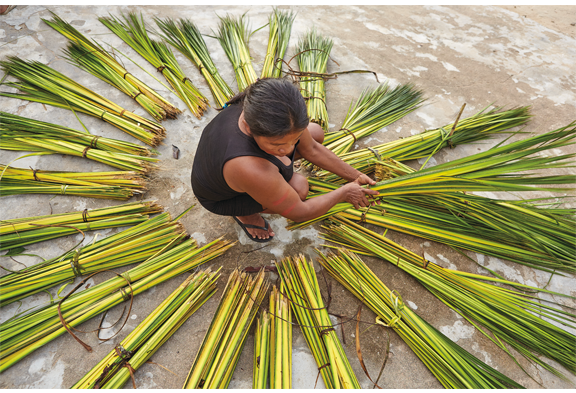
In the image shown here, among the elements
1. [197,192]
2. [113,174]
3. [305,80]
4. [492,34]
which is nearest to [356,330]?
[197,192]

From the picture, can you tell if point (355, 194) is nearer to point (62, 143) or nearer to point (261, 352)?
point (261, 352)

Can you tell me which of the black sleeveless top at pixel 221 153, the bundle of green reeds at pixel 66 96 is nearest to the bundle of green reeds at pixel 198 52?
the bundle of green reeds at pixel 66 96

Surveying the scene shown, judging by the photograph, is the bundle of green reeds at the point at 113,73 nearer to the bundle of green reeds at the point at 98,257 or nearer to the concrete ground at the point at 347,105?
the concrete ground at the point at 347,105

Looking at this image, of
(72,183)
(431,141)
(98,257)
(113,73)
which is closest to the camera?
(98,257)

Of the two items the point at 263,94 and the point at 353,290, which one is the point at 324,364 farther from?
the point at 263,94

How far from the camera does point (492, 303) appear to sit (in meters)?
1.58

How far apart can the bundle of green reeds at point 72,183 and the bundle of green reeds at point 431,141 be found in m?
1.22

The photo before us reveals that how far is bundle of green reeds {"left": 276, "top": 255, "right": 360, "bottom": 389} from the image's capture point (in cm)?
142

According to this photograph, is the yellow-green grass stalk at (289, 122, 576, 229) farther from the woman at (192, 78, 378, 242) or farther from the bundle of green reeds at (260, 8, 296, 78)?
the bundle of green reeds at (260, 8, 296, 78)

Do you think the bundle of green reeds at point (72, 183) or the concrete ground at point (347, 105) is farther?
the bundle of green reeds at point (72, 183)

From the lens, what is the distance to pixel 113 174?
6.59 ft

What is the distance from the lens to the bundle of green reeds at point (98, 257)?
1.58 m

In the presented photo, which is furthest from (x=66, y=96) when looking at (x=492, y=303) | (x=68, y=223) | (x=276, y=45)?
(x=492, y=303)

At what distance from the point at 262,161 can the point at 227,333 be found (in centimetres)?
83
